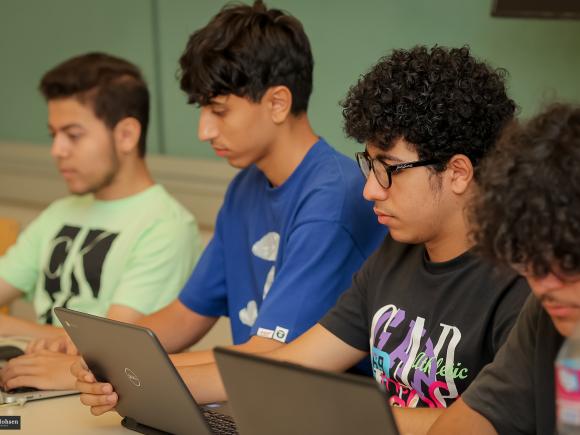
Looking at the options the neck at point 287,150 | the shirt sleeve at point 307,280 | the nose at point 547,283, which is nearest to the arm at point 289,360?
the shirt sleeve at point 307,280

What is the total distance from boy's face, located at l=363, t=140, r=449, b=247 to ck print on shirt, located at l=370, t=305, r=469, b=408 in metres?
0.15

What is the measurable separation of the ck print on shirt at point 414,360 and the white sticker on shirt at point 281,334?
0.26m

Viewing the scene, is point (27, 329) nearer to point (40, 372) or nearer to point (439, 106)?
point (40, 372)

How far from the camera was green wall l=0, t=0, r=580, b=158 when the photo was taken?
262 cm

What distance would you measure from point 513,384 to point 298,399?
1.29ft

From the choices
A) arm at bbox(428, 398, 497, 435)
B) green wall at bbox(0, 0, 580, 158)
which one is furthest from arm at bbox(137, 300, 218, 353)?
arm at bbox(428, 398, 497, 435)

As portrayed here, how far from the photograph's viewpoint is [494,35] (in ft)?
8.74

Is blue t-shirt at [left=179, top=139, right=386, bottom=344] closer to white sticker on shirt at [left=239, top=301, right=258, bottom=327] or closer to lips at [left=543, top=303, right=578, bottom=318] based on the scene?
white sticker on shirt at [left=239, top=301, right=258, bottom=327]

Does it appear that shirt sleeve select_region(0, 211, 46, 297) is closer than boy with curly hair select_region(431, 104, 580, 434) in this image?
No

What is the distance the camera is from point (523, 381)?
148 cm

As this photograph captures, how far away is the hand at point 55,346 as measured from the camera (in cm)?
229

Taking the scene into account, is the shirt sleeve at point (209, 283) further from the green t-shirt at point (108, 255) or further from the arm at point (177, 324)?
the green t-shirt at point (108, 255)

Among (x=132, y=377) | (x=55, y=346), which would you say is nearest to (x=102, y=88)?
(x=55, y=346)

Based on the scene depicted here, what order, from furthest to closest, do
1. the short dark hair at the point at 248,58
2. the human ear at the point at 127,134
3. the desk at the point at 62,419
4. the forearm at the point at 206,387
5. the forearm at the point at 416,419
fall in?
the human ear at the point at 127,134, the short dark hair at the point at 248,58, the forearm at the point at 206,387, the desk at the point at 62,419, the forearm at the point at 416,419
